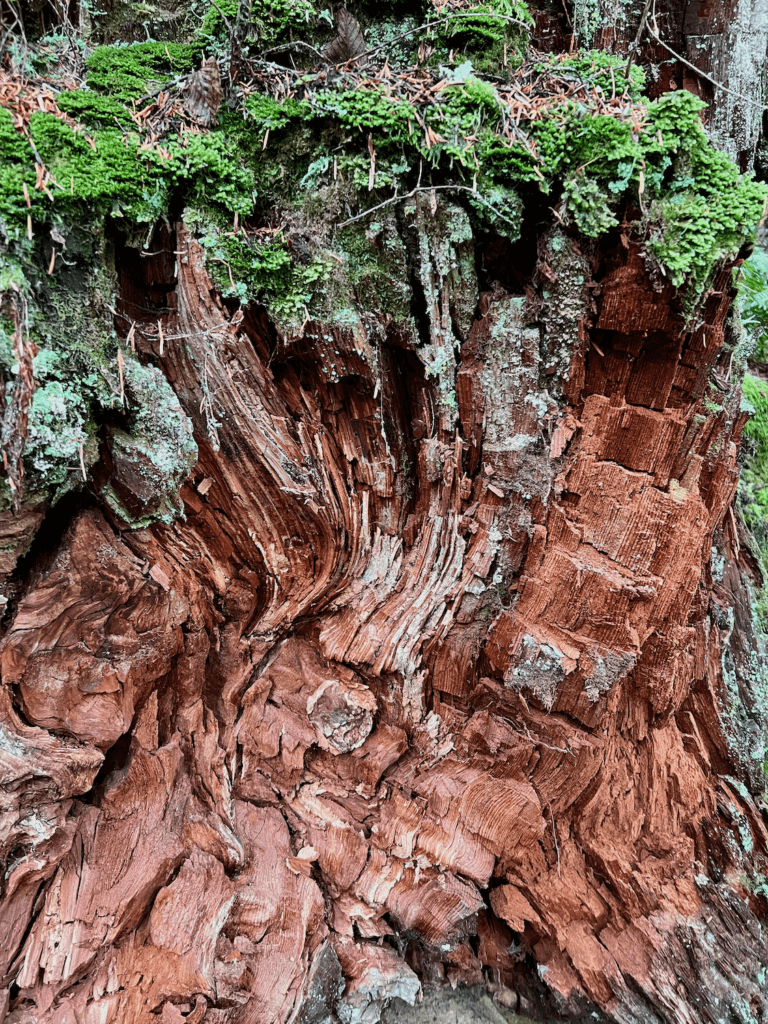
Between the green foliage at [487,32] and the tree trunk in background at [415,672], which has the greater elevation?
the green foliage at [487,32]

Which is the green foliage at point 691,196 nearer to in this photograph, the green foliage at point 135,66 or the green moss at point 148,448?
the green foliage at point 135,66

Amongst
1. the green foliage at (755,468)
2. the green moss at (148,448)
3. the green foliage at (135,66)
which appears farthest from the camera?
the green foliage at (755,468)

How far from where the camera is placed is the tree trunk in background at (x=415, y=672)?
3088mm

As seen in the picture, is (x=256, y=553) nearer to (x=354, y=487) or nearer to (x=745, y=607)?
(x=354, y=487)

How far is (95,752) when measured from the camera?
10.6 ft

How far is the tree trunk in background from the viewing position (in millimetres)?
3088

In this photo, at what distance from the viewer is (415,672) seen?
12.3 ft

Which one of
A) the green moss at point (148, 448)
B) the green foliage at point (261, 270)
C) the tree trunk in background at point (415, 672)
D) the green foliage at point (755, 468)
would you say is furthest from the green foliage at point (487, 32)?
the green foliage at point (755, 468)

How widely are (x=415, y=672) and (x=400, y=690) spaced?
18cm

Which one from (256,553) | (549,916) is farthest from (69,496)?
(549,916)

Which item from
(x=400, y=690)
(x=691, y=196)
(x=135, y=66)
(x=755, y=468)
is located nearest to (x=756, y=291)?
(x=755, y=468)

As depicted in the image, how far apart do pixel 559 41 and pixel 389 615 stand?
3.80 meters

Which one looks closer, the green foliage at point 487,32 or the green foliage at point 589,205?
the green foliage at point 589,205

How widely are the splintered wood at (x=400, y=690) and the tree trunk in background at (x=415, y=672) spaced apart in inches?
0.8
